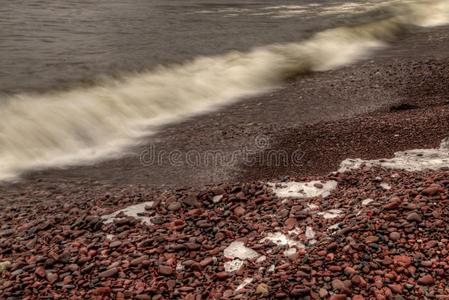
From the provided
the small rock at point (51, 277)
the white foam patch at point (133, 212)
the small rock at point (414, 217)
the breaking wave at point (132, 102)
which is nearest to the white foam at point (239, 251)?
the white foam patch at point (133, 212)

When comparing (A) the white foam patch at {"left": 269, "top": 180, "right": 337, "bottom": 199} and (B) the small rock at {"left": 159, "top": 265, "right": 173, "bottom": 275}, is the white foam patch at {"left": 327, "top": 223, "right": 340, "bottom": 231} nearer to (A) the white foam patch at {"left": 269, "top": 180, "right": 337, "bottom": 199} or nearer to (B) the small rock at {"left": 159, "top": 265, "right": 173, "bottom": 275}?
(A) the white foam patch at {"left": 269, "top": 180, "right": 337, "bottom": 199}

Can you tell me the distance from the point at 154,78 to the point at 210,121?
14.5ft

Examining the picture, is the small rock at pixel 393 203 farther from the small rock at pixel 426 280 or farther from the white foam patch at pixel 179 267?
the white foam patch at pixel 179 267

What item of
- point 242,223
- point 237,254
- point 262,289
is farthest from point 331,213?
point 262,289

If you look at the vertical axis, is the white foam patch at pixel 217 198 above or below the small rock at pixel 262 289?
below

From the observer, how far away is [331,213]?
20.2 ft

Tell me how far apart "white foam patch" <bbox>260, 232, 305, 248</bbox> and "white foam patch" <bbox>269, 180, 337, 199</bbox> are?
1.17 m

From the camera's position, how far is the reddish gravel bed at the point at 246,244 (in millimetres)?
4793

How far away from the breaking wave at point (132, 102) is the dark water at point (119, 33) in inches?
34.7

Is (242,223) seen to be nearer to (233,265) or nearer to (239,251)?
(239,251)

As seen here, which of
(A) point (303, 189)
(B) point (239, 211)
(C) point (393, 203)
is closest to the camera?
(C) point (393, 203)

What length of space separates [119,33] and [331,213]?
1680 cm

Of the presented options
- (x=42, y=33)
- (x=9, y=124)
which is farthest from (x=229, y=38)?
(x=9, y=124)

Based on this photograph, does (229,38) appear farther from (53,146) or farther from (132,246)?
(132,246)
